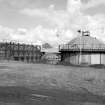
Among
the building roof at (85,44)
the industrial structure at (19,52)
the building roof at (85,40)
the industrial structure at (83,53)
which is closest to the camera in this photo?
the industrial structure at (83,53)

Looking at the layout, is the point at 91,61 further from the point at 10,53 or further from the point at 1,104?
the point at 1,104

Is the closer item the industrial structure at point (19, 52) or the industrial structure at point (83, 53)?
the industrial structure at point (83, 53)

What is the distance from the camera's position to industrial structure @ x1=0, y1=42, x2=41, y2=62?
42.5 metres

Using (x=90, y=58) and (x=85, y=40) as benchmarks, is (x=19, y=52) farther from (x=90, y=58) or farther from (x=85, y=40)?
(x=90, y=58)

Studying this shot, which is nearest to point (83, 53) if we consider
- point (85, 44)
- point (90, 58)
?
point (90, 58)

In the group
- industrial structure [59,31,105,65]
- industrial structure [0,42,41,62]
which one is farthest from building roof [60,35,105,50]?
industrial structure [0,42,41,62]

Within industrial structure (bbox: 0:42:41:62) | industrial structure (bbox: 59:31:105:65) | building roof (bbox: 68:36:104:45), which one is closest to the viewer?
industrial structure (bbox: 59:31:105:65)

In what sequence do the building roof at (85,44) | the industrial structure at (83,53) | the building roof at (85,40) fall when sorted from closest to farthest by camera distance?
the industrial structure at (83,53), the building roof at (85,44), the building roof at (85,40)

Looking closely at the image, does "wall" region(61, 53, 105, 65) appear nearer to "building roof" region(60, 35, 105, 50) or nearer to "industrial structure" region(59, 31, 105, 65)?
"industrial structure" region(59, 31, 105, 65)

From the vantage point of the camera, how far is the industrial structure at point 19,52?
42.5 m

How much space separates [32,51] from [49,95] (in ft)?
124

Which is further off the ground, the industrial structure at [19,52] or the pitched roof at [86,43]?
the pitched roof at [86,43]

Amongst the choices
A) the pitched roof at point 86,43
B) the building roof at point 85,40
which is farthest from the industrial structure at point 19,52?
the building roof at point 85,40

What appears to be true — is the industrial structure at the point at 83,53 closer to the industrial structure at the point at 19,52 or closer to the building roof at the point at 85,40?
the building roof at the point at 85,40
